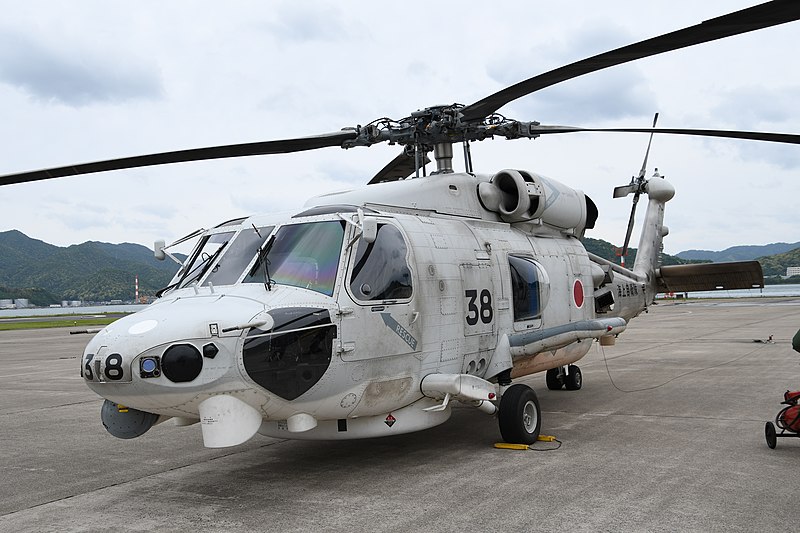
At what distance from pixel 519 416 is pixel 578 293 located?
3.28 metres

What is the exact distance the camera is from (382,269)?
670 centimetres

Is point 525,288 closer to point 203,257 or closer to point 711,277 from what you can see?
point 203,257

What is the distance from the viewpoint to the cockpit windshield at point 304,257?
20.5ft

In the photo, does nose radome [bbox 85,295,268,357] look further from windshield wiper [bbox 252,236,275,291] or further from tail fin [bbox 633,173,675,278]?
Answer: tail fin [bbox 633,173,675,278]

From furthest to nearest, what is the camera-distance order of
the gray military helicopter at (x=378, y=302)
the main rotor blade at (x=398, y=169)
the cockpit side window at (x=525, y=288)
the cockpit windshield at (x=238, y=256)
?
the main rotor blade at (x=398, y=169) → the cockpit side window at (x=525, y=288) → the cockpit windshield at (x=238, y=256) → the gray military helicopter at (x=378, y=302)

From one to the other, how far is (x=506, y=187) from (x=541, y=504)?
495 centimetres

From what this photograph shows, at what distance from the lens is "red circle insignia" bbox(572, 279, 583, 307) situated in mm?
10188

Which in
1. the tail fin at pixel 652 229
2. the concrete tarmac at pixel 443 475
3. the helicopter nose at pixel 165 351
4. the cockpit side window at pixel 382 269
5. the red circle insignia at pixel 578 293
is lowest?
the concrete tarmac at pixel 443 475

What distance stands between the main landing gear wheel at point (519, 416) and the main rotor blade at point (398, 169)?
374 centimetres

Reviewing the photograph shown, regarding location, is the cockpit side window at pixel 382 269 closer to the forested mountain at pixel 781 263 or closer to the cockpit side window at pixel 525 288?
the cockpit side window at pixel 525 288

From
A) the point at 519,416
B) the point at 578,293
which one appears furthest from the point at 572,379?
the point at 519,416

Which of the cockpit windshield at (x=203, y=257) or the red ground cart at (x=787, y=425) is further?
the red ground cart at (x=787, y=425)

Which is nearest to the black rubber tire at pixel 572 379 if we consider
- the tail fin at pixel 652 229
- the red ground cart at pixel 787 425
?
the tail fin at pixel 652 229

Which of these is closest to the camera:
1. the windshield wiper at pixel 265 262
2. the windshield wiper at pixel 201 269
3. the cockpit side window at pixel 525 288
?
the windshield wiper at pixel 265 262
